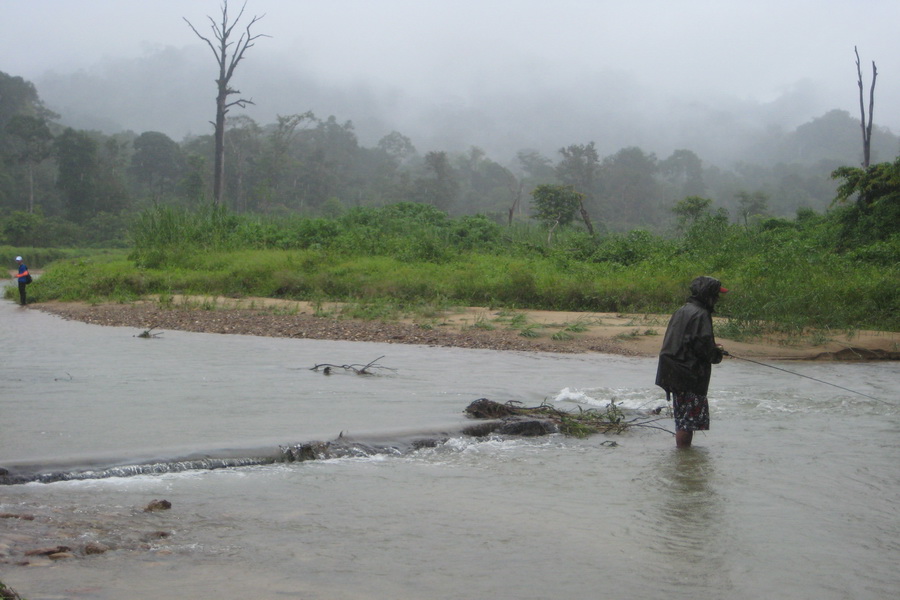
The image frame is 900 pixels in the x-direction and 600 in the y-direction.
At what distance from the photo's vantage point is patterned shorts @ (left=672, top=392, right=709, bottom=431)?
639 cm

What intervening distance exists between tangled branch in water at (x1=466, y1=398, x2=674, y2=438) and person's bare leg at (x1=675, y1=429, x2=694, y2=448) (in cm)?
58

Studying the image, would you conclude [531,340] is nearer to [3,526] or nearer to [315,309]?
[315,309]

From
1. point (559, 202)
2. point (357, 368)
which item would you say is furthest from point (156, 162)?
point (357, 368)

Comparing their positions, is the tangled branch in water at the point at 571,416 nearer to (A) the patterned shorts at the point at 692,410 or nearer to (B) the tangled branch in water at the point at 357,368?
(A) the patterned shorts at the point at 692,410

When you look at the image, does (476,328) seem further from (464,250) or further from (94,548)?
(94,548)

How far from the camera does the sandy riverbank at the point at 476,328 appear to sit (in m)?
12.1

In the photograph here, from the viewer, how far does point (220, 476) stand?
5.54 meters

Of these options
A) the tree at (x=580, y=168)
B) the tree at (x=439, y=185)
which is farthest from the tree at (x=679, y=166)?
the tree at (x=439, y=185)

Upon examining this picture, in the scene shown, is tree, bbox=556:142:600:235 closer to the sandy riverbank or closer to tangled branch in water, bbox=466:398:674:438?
the sandy riverbank

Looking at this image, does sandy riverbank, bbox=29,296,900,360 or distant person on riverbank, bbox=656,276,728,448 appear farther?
sandy riverbank, bbox=29,296,900,360

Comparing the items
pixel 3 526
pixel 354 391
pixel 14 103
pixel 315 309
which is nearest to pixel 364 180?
pixel 14 103

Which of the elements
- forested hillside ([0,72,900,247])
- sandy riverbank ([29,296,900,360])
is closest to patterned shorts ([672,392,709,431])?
sandy riverbank ([29,296,900,360])

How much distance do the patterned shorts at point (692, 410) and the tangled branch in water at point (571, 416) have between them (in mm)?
Result: 761

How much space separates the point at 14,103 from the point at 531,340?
57773 mm
